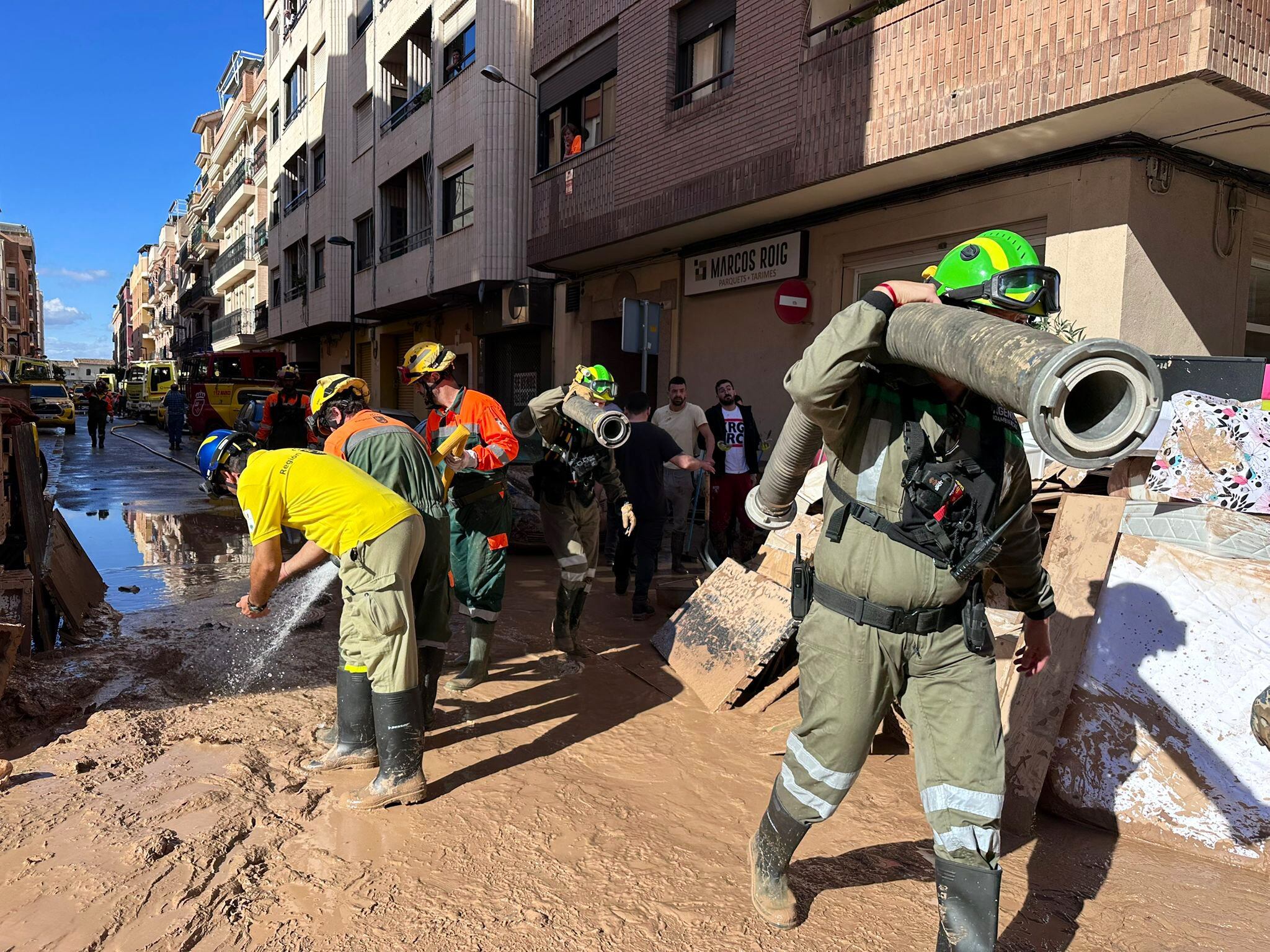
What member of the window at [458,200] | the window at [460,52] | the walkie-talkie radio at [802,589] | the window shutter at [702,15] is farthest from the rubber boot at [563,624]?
the window at [460,52]

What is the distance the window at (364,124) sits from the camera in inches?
890

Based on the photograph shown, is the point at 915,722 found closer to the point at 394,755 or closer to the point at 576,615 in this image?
the point at 394,755

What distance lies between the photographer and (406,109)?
2047 centimetres

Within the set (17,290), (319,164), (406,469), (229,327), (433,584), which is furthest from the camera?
(17,290)

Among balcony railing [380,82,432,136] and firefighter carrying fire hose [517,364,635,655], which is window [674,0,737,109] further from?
balcony railing [380,82,432,136]

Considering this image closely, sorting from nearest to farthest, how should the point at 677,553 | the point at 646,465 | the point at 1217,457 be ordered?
the point at 1217,457 < the point at 646,465 < the point at 677,553

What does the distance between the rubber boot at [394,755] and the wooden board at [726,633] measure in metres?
1.77

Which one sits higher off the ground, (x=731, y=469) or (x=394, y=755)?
(x=731, y=469)

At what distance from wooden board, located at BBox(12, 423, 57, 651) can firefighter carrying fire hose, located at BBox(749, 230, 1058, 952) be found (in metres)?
4.73

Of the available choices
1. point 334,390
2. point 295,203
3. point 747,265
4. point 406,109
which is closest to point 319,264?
point 295,203

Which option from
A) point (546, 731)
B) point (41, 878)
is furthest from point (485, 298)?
point (41, 878)

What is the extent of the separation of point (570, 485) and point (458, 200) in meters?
14.5

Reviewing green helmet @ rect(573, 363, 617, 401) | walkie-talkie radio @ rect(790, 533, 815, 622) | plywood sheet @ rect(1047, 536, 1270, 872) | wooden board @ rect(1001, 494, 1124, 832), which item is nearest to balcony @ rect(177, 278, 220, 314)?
green helmet @ rect(573, 363, 617, 401)

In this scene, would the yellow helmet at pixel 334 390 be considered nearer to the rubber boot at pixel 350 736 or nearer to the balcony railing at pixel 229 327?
the rubber boot at pixel 350 736
